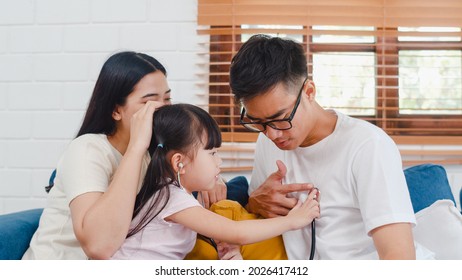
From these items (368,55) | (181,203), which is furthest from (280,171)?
(368,55)

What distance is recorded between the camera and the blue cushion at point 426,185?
1.90 metres

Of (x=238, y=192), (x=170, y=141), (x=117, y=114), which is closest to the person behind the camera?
(x=170, y=141)

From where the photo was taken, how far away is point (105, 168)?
150cm

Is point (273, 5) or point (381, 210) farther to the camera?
point (273, 5)

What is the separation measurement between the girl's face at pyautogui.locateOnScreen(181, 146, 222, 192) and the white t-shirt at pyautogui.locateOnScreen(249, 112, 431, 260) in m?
0.23

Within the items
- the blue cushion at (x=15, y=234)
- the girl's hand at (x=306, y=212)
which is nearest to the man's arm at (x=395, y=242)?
the girl's hand at (x=306, y=212)

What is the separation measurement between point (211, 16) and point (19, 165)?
1103 millimetres

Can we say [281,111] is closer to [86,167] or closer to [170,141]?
[170,141]

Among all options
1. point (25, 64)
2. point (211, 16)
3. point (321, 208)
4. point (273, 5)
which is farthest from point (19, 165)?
point (321, 208)

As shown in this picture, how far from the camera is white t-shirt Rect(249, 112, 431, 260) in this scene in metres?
1.33

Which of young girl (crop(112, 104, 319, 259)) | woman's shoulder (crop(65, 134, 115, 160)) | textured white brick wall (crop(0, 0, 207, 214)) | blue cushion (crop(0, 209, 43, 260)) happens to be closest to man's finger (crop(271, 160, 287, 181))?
young girl (crop(112, 104, 319, 259))

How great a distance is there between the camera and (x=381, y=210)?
4.30 ft

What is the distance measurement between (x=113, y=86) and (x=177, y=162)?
0.97ft

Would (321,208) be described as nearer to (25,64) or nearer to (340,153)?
(340,153)
